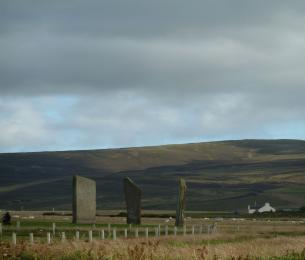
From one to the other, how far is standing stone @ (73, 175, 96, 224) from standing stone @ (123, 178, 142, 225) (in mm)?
2466

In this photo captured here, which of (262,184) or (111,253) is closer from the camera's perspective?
(111,253)

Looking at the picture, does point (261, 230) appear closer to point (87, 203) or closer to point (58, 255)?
point (87, 203)

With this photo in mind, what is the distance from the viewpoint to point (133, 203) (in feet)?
201

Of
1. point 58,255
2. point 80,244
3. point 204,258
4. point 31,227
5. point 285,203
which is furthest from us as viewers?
point 285,203

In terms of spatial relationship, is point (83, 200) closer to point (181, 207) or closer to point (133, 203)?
point (133, 203)

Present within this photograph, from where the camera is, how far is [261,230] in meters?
58.5

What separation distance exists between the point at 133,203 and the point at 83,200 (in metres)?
3.65

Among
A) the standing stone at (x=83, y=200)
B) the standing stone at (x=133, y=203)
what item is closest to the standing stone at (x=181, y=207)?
the standing stone at (x=133, y=203)

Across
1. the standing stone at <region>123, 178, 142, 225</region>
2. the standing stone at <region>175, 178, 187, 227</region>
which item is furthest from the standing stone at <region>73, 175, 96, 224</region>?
the standing stone at <region>175, 178, 187, 227</region>

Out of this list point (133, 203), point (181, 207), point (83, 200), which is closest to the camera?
point (83, 200)

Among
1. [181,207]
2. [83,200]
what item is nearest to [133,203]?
[181,207]

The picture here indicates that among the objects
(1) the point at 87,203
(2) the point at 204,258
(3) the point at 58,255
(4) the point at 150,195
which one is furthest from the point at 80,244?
(4) the point at 150,195

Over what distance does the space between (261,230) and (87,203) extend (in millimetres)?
10495

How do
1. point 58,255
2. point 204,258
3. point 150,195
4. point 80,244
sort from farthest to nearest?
point 150,195 < point 80,244 < point 58,255 < point 204,258
